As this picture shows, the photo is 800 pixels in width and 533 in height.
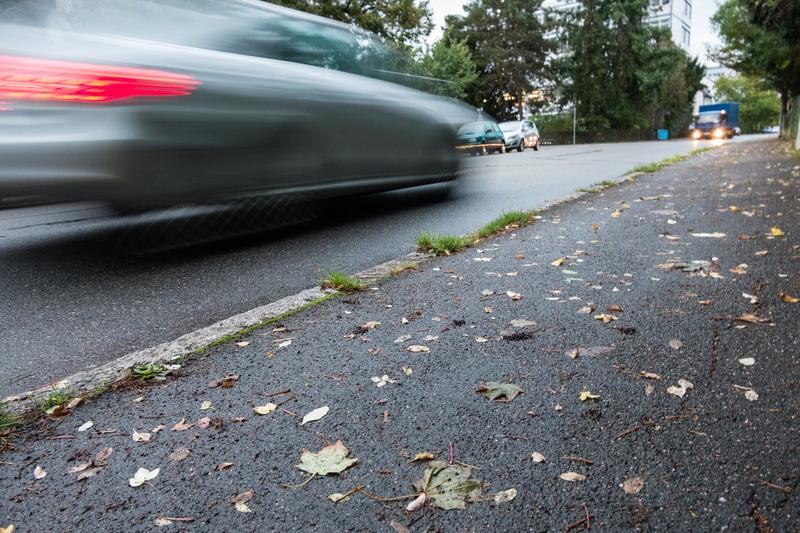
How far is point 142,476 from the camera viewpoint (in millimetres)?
1843

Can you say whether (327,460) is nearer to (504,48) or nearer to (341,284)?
(341,284)

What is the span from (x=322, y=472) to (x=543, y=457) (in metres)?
0.72

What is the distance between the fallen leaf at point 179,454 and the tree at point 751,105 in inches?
4570

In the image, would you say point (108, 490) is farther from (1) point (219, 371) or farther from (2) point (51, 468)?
(1) point (219, 371)

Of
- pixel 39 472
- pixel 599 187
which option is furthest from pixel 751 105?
pixel 39 472

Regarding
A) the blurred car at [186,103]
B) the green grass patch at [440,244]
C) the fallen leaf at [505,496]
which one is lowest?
the fallen leaf at [505,496]

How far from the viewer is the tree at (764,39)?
14.7 m

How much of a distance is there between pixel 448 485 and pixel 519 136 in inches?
1039

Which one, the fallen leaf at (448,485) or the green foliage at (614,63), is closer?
the fallen leaf at (448,485)

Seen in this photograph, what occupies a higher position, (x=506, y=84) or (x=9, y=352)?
(x=506, y=84)

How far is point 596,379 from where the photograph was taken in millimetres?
2391

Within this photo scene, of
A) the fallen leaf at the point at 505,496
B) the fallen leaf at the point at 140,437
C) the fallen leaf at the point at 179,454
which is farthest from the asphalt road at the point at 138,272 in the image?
the fallen leaf at the point at 505,496

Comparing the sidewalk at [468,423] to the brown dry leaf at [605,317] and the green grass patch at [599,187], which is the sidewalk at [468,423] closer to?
the brown dry leaf at [605,317]

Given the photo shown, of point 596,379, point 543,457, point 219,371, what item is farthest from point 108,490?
point 596,379
